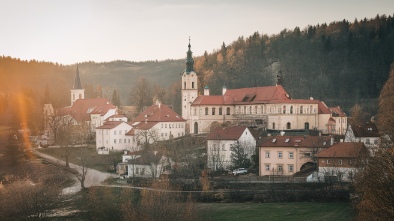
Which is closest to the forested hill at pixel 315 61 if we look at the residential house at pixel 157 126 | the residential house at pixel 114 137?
the residential house at pixel 157 126

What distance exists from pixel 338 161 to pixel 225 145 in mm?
11256

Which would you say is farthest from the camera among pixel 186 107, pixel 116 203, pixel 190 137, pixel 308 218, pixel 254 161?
pixel 186 107

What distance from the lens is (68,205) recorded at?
1684 inches

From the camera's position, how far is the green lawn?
36.4m

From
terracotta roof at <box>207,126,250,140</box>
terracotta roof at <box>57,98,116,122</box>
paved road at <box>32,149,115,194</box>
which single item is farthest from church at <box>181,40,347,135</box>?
paved road at <box>32,149,115,194</box>

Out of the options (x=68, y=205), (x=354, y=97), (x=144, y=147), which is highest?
(x=354, y=97)

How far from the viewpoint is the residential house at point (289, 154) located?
47.6 metres

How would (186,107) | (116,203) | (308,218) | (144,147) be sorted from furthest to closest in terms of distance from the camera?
(186,107) → (144,147) → (116,203) → (308,218)

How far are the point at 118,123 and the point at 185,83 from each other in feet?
41.8

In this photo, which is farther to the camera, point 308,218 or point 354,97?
point 354,97

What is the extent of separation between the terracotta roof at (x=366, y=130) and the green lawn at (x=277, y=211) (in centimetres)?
1279

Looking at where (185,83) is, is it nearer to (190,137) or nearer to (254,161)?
(190,137)

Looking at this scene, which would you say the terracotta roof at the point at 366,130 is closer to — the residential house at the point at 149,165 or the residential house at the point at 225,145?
the residential house at the point at 225,145

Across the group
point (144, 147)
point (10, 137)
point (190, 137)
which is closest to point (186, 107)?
point (190, 137)
